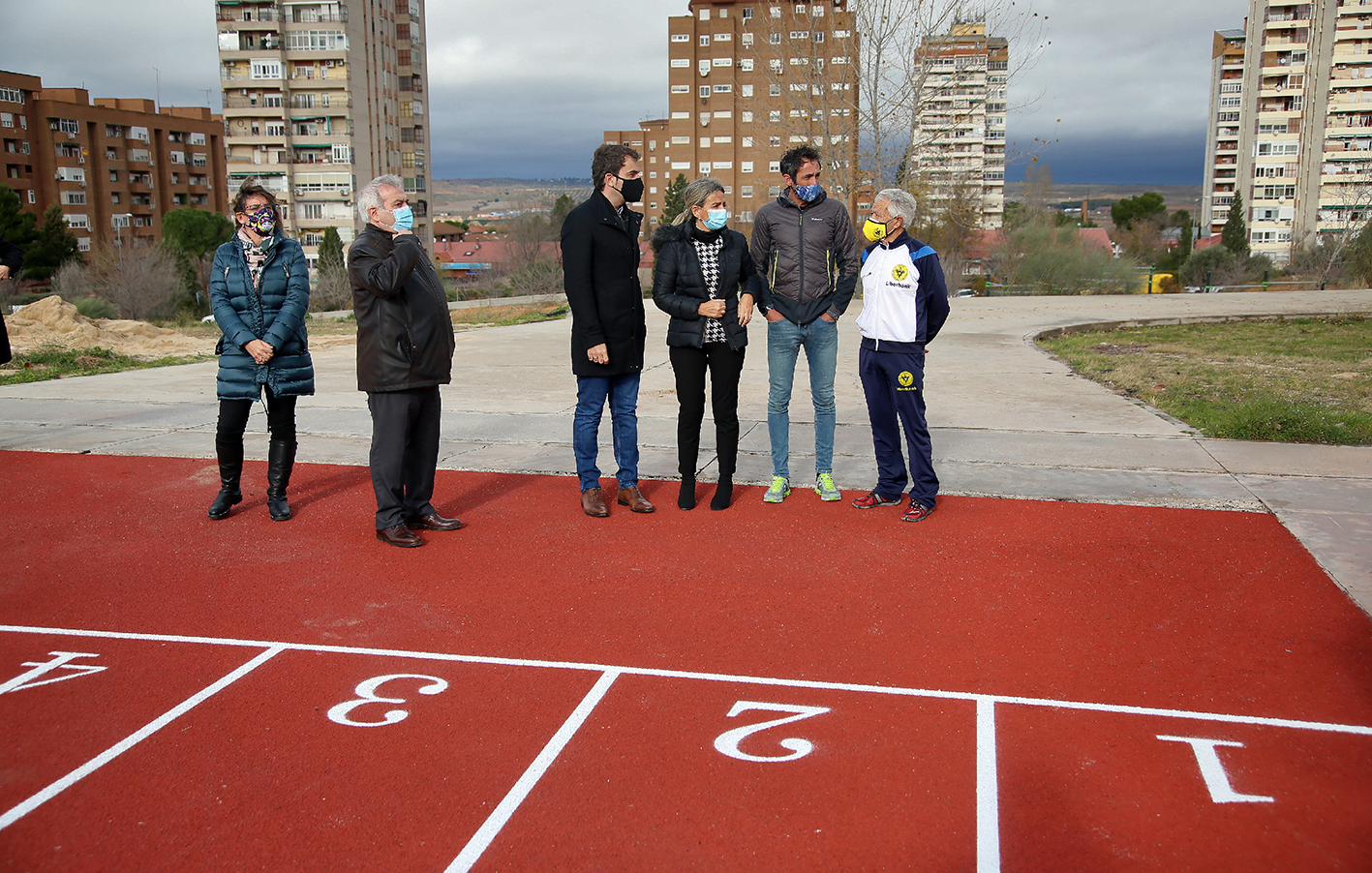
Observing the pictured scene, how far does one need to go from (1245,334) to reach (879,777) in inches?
827

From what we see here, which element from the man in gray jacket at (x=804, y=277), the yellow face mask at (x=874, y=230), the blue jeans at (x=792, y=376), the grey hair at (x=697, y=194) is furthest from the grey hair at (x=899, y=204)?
the grey hair at (x=697, y=194)

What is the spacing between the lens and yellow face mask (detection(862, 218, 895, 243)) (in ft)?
21.1

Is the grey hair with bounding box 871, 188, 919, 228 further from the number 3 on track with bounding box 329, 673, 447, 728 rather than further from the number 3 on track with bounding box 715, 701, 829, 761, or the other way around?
the number 3 on track with bounding box 329, 673, 447, 728

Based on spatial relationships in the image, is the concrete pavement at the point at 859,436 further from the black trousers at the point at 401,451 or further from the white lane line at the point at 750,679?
the white lane line at the point at 750,679

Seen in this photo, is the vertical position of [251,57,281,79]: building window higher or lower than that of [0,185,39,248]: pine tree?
higher

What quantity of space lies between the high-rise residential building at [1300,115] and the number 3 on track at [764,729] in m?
99.1

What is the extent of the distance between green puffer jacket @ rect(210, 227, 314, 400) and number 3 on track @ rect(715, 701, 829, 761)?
4055mm

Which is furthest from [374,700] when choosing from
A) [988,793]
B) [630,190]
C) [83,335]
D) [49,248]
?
[49,248]

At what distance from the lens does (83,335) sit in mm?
21875

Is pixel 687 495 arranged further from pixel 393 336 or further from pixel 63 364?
pixel 63 364

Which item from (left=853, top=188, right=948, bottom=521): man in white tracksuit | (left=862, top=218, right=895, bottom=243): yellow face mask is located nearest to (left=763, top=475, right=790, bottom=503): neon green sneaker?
(left=853, top=188, right=948, bottom=521): man in white tracksuit

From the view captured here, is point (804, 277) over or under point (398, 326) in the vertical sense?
over

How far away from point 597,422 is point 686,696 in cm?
294

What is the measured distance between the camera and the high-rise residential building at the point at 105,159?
86062 millimetres
